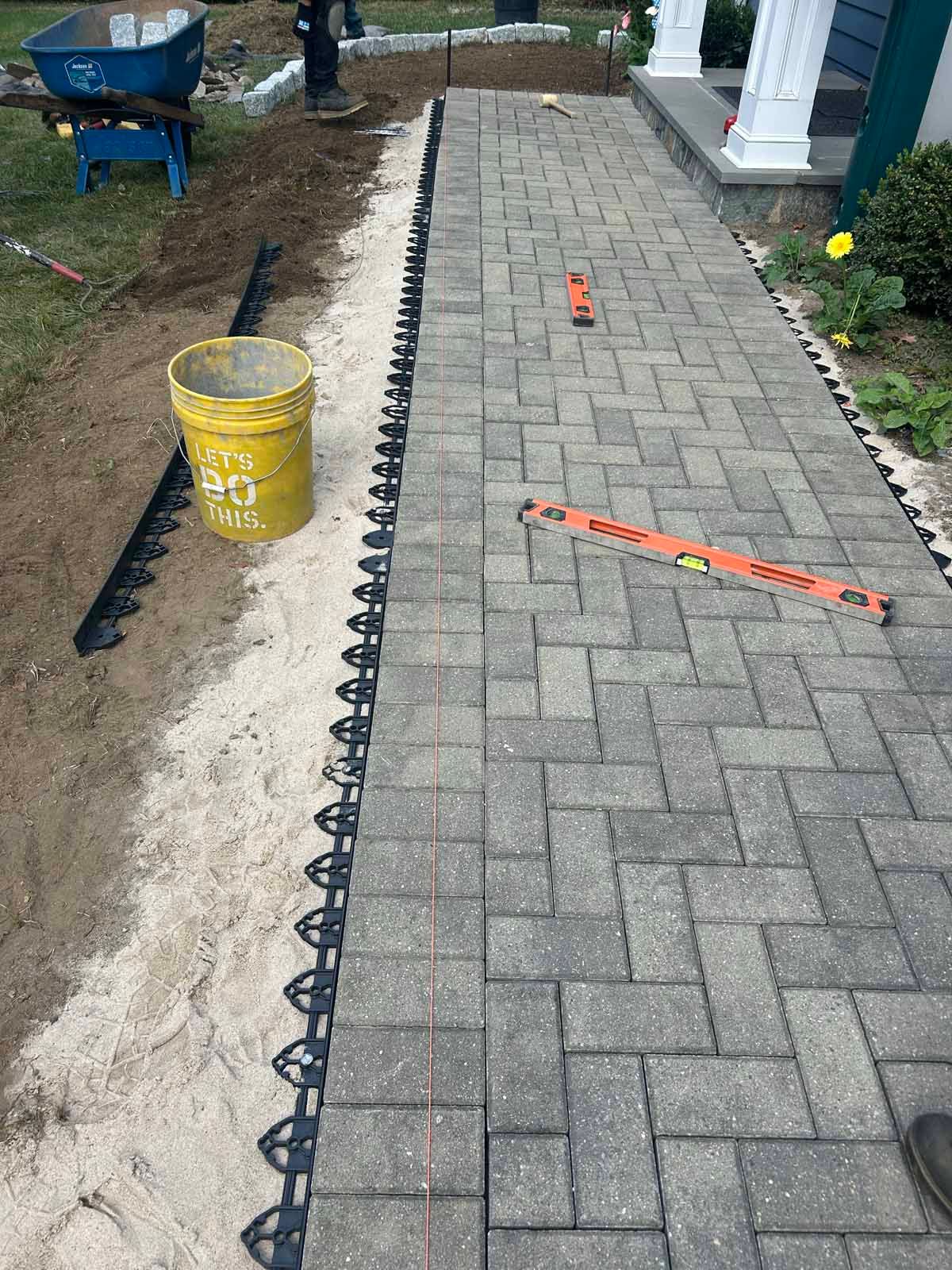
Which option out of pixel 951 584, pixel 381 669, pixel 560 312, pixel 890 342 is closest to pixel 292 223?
pixel 560 312

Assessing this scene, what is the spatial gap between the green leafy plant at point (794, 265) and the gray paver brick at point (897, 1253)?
22.2ft

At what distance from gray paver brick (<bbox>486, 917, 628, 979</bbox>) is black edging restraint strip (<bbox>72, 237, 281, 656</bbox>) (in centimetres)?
221

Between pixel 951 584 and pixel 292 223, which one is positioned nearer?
pixel 951 584

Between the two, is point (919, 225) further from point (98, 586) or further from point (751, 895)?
point (98, 586)

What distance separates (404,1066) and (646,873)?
1.01 metres

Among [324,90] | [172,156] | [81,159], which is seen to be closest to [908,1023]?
[172,156]

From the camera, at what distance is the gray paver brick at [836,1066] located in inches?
95.6

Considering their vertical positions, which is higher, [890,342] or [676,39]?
[676,39]

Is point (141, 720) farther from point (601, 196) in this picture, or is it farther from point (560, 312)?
point (601, 196)

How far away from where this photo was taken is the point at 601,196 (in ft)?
29.0

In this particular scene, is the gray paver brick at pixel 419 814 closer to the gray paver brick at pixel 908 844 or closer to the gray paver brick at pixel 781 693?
the gray paver brick at pixel 781 693

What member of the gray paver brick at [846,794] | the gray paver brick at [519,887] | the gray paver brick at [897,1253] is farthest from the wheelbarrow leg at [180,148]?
the gray paver brick at [897,1253]

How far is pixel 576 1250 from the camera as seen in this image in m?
2.18

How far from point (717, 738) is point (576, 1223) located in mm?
1791
